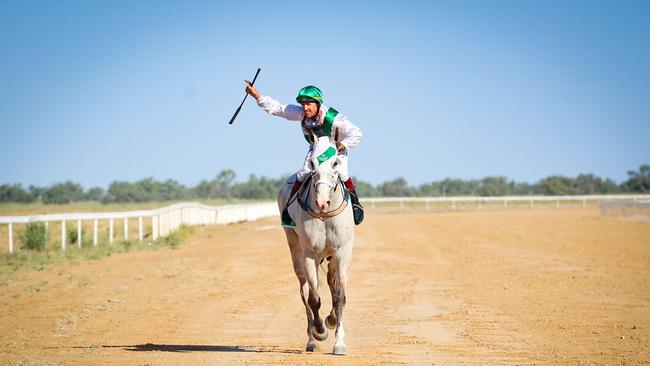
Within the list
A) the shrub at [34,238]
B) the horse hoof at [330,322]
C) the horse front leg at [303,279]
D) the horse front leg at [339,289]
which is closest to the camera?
the horse front leg at [339,289]

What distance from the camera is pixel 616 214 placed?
163ft

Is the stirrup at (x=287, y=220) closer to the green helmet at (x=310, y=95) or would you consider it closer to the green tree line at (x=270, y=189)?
the green helmet at (x=310, y=95)

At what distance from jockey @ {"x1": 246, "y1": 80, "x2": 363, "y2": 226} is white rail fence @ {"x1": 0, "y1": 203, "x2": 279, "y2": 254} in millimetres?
15289

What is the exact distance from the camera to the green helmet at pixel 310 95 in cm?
1062

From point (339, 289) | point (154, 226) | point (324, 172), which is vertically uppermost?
point (324, 172)

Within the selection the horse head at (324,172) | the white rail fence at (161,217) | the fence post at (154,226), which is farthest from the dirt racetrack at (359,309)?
the fence post at (154,226)

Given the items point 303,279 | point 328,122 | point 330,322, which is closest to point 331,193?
point 328,122

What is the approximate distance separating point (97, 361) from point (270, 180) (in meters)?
132

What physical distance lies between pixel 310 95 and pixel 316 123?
40 cm

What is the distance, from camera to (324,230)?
33.4ft

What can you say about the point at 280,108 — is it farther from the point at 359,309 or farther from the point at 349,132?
the point at 359,309

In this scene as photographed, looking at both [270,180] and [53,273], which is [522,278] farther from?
[270,180]

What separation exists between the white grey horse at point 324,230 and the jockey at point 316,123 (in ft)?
0.79

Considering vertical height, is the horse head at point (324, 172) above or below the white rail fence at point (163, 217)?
above
